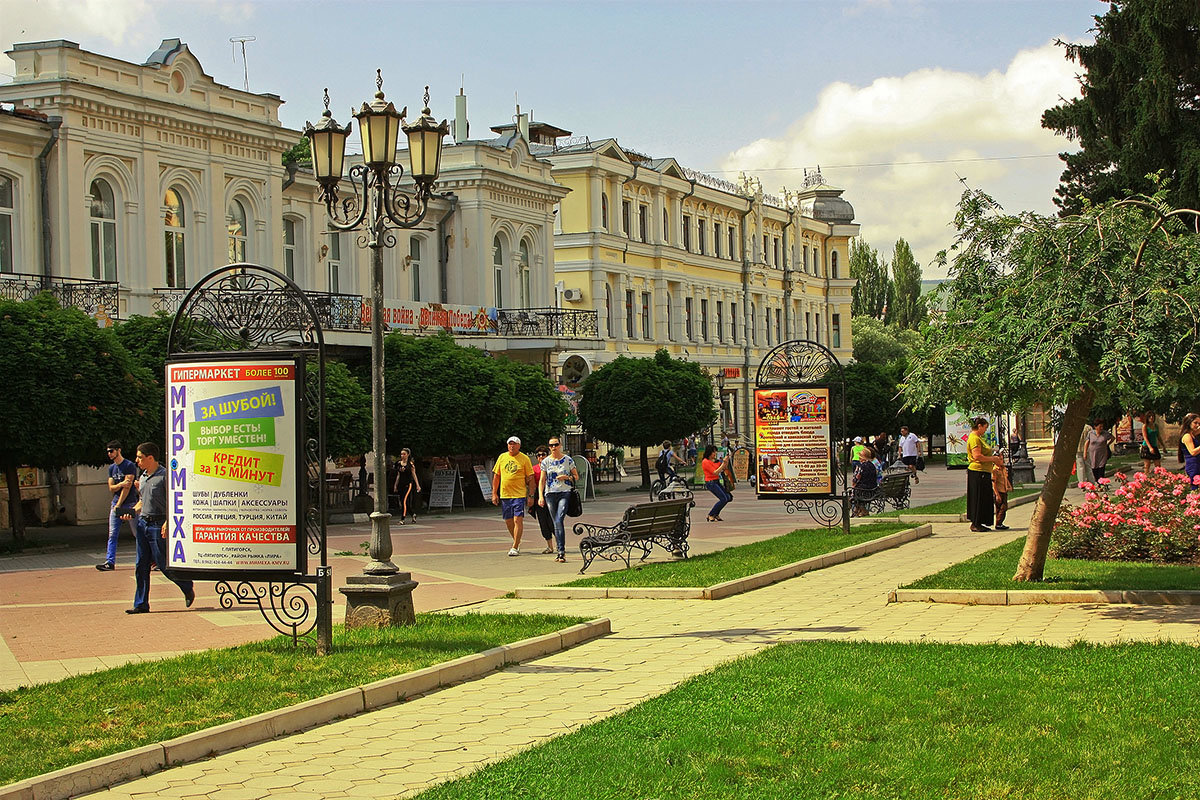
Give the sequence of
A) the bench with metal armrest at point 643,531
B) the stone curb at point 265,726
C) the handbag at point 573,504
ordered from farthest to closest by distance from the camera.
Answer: the handbag at point 573,504, the bench with metal armrest at point 643,531, the stone curb at point 265,726

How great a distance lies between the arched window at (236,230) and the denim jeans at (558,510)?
1565 centimetres

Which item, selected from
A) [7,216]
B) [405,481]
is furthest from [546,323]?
[7,216]

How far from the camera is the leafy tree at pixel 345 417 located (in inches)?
1025

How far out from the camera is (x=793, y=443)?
21.9 m

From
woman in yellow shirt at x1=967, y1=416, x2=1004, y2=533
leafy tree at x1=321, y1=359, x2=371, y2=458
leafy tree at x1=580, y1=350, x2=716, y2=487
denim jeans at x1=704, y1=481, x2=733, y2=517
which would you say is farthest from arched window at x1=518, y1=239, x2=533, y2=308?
woman in yellow shirt at x1=967, y1=416, x2=1004, y2=533

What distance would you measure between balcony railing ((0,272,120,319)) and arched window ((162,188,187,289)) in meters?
1.98

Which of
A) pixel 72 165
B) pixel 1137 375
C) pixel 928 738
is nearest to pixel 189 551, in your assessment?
pixel 928 738

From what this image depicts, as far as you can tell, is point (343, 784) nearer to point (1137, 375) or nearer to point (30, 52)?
point (1137, 375)

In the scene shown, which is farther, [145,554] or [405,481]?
[405,481]

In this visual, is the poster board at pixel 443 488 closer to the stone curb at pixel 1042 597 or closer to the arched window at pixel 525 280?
the arched window at pixel 525 280

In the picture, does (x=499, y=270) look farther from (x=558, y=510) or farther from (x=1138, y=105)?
(x=558, y=510)

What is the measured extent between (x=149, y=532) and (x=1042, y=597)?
8.92 metres

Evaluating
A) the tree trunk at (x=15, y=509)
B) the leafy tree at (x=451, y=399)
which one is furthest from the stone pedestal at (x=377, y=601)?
the leafy tree at (x=451, y=399)

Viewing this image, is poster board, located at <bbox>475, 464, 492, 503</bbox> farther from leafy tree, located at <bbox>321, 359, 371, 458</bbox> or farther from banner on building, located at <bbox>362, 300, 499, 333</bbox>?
leafy tree, located at <bbox>321, 359, 371, 458</bbox>
